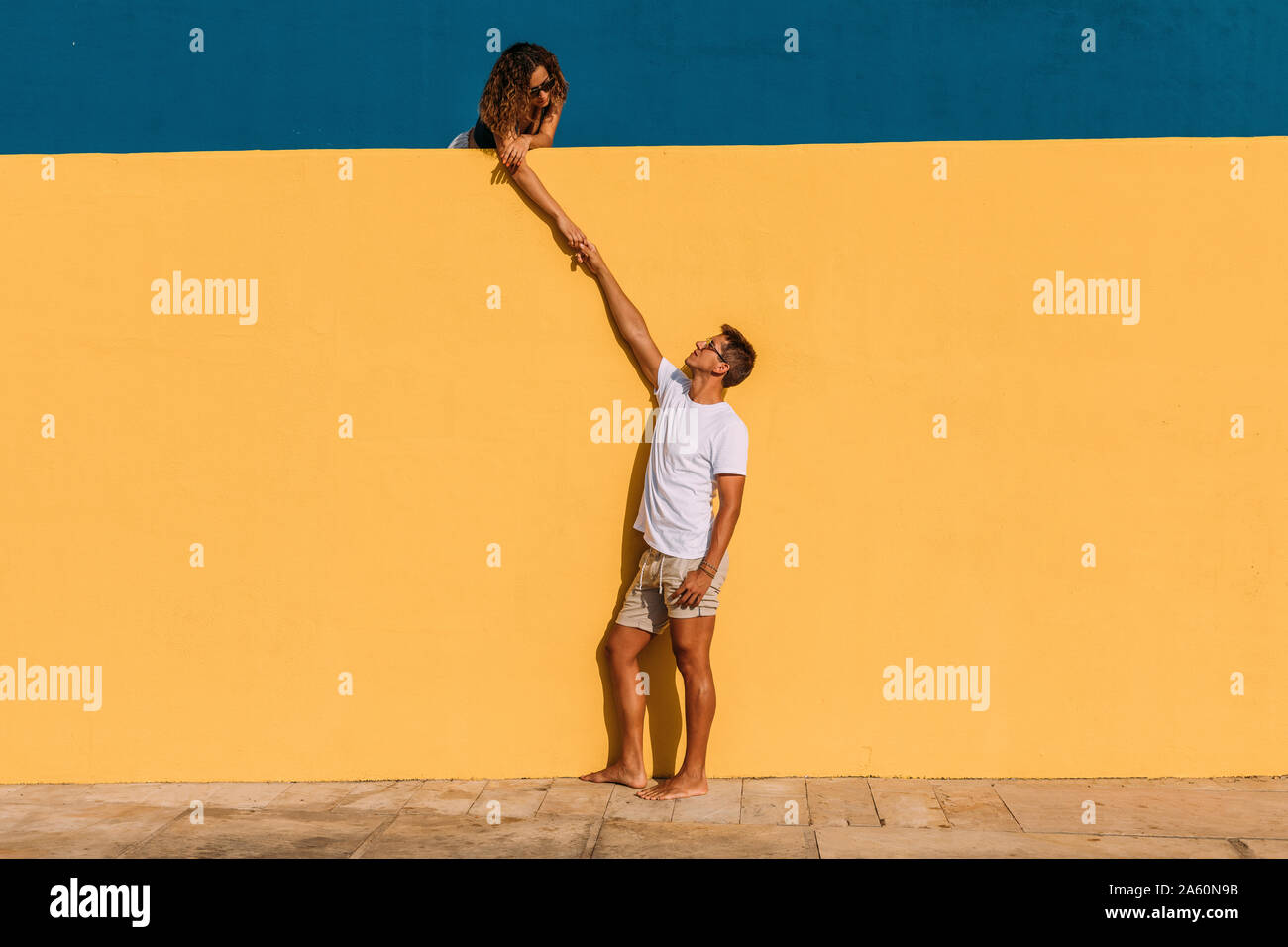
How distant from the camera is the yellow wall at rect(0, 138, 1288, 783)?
4.76 metres

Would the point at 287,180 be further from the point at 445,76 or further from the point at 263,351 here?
the point at 445,76

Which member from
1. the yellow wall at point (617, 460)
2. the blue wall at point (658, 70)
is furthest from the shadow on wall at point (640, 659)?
the blue wall at point (658, 70)

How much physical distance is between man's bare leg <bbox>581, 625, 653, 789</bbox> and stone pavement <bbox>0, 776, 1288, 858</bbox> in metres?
0.07

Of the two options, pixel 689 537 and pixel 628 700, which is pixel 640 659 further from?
pixel 689 537

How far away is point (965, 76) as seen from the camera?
26.6 feet

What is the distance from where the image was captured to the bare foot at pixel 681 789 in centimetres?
452

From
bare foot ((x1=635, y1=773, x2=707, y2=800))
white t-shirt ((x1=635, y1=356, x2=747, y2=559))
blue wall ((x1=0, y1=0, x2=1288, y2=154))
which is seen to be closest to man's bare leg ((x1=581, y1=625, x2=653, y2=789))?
bare foot ((x1=635, y1=773, x2=707, y2=800))

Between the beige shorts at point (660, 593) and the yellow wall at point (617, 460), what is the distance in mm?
214

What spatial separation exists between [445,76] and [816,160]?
4298mm

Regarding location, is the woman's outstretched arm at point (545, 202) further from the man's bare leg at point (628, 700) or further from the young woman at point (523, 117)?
the man's bare leg at point (628, 700)
